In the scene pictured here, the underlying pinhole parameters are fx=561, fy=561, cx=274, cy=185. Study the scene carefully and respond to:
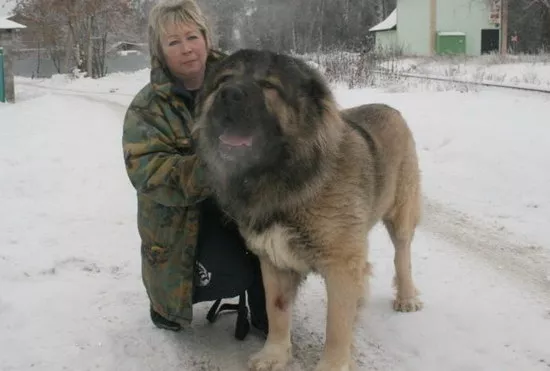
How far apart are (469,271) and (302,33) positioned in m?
49.1

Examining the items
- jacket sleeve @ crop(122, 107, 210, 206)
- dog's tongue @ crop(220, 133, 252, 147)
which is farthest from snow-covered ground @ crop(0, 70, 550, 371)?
dog's tongue @ crop(220, 133, 252, 147)

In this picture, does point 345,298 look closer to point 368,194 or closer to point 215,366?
point 368,194

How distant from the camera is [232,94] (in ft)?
7.69

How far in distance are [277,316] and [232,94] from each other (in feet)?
4.43

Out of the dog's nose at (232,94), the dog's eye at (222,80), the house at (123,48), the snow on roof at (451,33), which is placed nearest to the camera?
the dog's nose at (232,94)

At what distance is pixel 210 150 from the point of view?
2.66m

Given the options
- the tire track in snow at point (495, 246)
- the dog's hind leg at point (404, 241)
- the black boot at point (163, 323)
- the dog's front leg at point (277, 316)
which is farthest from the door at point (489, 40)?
the black boot at point (163, 323)

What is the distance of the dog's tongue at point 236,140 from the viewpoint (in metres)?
2.47

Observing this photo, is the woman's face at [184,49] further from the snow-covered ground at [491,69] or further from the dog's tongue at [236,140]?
the snow-covered ground at [491,69]

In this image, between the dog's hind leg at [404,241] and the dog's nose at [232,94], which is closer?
the dog's nose at [232,94]

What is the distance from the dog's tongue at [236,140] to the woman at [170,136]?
47cm

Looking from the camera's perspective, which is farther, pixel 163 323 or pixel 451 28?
pixel 451 28

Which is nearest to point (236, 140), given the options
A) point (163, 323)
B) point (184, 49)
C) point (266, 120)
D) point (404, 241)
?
point (266, 120)

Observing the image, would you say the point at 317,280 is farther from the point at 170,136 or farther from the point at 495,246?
the point at 170,136
